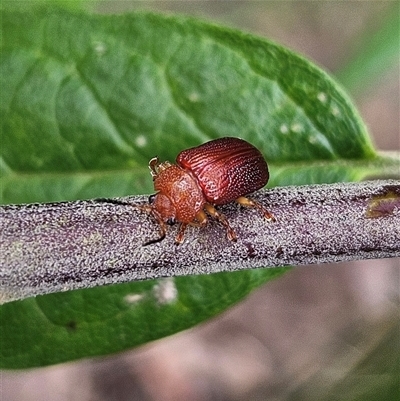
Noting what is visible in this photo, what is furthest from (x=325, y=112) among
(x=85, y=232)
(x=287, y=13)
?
(x=287, y=13)

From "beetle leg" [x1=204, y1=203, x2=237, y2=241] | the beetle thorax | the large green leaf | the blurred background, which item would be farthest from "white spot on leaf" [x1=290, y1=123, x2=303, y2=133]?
the blurred background

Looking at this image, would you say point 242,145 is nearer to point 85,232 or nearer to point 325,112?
point 325,112

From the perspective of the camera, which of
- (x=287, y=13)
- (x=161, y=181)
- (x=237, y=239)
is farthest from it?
(x=287, y=13)

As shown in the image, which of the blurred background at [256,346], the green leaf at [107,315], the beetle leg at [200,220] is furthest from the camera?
the blurred background at [256,346]

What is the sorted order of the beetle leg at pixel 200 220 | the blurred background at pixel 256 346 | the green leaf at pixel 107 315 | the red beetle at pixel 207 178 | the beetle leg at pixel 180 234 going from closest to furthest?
the beetle leg at pixel 180 234 < the beetle leg at pixel 200 220 < the red beetle at pixel 207 178 < the green leaf at pixel 107 315 < the blurred background at pixel 256 346

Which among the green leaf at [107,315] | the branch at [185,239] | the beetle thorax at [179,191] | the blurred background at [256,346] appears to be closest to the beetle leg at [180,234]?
the branch at [185,239]

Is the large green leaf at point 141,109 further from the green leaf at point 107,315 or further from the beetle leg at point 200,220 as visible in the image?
the beetle leg at point 200,220

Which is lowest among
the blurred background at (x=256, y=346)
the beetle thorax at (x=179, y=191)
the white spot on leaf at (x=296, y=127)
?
the blurred background at (x=256, y=346)
